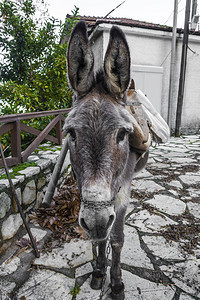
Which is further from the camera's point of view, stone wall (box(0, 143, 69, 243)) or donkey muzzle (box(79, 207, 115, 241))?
stone wall (box(0, 143, 69, 243))

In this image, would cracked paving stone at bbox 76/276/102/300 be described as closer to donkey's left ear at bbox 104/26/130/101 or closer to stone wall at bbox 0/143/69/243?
stone wall at bbox 0/143/69/243

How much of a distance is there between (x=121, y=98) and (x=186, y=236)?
8.27 ft

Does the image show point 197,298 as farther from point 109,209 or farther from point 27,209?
point 27,209

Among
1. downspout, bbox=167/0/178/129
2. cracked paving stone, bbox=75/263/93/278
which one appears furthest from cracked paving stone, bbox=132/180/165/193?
downspout, bbox=167/0/178/129

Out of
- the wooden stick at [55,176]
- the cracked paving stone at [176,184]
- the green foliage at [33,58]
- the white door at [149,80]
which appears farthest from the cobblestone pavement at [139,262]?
the white door at [149,80]

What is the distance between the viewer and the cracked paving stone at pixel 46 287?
6.78ft

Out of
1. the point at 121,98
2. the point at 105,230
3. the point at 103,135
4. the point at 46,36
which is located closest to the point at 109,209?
the point at 105,230

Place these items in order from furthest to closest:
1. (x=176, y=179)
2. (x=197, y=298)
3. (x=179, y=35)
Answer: (x=179, y=35) < (x=176, y=179) < (x=197, y=298)

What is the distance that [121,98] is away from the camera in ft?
5.62

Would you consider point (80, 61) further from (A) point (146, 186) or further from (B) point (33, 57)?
(B) point (33, 57)

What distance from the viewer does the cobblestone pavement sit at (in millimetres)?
2131

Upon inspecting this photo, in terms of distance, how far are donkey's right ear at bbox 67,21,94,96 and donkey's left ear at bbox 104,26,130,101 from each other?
0.15 metres

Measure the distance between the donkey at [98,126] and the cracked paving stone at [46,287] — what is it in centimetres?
120

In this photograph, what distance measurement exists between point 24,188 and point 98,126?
7.48ft
